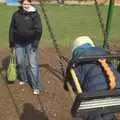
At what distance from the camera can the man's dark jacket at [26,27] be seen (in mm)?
7215

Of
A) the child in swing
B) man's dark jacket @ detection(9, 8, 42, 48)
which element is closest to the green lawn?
man's dark jacket @ detection(9, 8, 42, 48)

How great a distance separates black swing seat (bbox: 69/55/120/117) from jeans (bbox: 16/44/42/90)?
11.9ft

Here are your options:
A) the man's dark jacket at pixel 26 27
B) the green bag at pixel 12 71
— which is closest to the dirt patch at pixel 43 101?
the green bag at pixel 12 71

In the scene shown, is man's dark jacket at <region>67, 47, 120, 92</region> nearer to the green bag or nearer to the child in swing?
the child in swing

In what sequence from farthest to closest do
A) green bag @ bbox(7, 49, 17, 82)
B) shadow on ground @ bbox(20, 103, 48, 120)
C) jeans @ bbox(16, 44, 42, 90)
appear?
1. green bag @ bbox(7, 49, 17, 82)
2. jeans @ bbox(16, 44, 42, 90)
3. shadow on ground @ bbox(20, 103, 48, 120)

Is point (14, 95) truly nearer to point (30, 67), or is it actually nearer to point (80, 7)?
point (30, 67)

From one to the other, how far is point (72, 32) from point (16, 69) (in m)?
4.63

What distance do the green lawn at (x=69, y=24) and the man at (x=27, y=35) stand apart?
3.15 m

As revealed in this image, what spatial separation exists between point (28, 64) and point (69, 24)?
6367mm

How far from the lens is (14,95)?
24.4ft

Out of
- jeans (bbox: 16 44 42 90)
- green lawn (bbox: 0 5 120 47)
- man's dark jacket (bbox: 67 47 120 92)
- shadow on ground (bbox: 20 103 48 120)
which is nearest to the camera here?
man's dark jacket (bbox: 67 47 120 92)

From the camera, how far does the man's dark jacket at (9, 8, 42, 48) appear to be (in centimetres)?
721

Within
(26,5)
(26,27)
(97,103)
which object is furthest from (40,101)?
(97,103)

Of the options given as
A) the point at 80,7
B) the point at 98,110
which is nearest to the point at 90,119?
the point at 98,110
